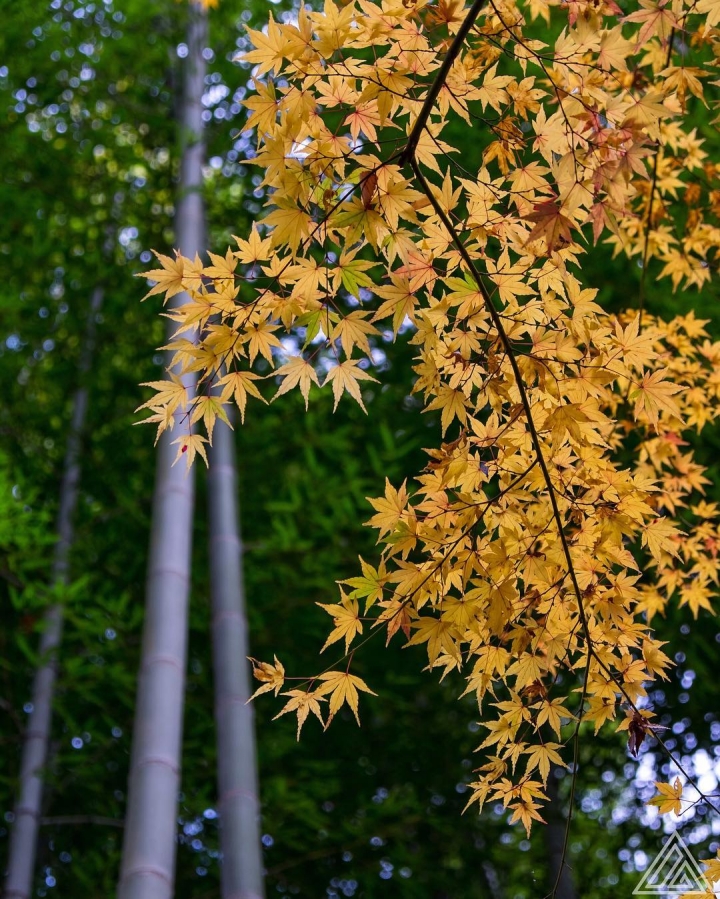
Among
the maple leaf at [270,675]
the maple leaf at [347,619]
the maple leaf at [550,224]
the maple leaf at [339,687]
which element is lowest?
the maple leaf at [339,687]

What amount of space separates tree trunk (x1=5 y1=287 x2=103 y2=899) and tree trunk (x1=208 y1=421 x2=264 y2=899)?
583mm

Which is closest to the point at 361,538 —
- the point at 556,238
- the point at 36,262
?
the point at 36,262

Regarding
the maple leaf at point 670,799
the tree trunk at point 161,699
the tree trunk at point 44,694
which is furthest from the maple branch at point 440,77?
the tree trunk at point 44,694

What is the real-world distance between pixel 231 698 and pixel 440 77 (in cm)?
181

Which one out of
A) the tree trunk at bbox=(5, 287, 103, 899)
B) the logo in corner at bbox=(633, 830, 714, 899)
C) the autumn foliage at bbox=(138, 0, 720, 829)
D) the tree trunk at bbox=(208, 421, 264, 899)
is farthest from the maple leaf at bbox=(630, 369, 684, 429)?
the tree trunk at bbox=(5, 287, 103, 899)

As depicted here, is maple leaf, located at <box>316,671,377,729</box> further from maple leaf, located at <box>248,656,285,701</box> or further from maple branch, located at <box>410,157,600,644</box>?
maple branch, located at <box>410,157,600,644</box>

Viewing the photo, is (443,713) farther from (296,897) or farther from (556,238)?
(556,238)

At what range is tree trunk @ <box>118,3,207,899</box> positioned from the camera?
1.79 m

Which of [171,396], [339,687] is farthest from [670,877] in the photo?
[171,396]

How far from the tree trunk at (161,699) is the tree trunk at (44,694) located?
0.64 m

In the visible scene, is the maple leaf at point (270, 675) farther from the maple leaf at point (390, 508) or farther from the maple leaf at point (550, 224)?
the maple leaf at point (550, 224)

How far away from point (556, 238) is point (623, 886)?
118 inches

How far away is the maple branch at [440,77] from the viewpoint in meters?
0.86

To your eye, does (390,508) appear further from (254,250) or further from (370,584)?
(254,250)
